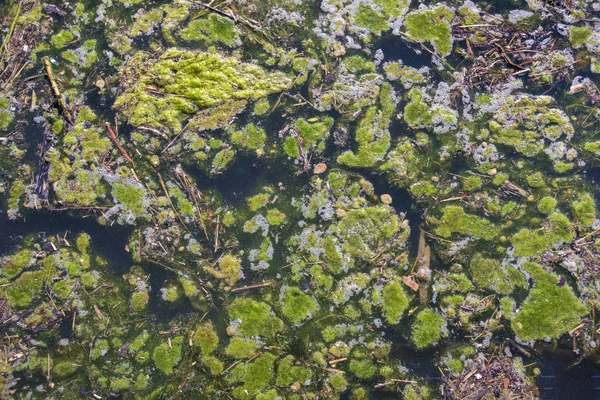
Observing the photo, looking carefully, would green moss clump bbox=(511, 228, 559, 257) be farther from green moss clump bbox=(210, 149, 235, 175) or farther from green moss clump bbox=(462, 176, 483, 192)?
green moss clump bbox=(210, 149, 235, 175)

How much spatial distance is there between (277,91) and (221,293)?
8.28ft

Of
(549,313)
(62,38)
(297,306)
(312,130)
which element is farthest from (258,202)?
(549,313)

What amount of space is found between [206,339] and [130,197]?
189 centimetres

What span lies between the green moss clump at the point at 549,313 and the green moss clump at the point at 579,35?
9.64ft

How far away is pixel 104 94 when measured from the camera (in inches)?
201

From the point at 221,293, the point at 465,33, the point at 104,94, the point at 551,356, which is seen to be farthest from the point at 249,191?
the point at 551,356

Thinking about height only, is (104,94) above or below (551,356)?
above

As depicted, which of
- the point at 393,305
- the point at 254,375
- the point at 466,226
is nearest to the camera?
the point at 254,375

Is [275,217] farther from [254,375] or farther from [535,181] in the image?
[535,181]

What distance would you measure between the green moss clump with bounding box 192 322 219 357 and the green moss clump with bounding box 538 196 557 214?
412 centimetres

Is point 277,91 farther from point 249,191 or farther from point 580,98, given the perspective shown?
point 580,98

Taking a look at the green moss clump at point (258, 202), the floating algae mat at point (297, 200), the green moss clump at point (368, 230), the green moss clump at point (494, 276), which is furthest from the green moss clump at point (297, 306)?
the green moss clump at point (494, 276)

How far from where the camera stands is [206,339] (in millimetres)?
4867

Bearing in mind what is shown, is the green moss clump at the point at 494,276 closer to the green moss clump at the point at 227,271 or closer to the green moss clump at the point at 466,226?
the green moss clump at the point at 466,226
